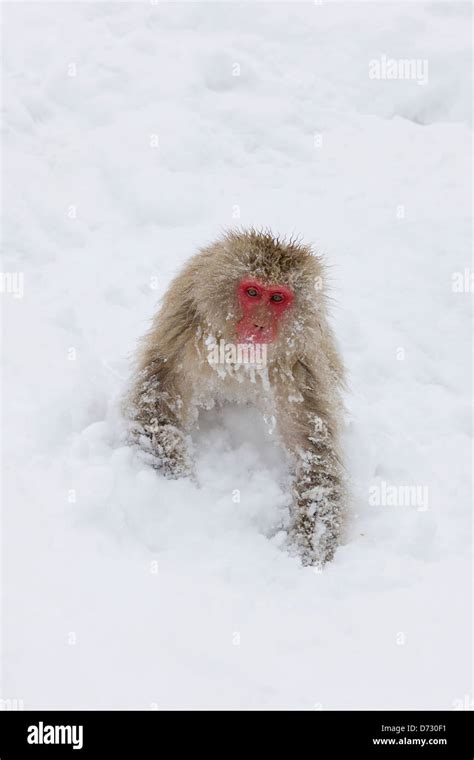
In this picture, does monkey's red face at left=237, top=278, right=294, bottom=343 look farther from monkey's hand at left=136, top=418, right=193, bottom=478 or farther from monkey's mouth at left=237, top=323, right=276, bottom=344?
monkey's hand at left=136, top=418, right=193, bottom=478

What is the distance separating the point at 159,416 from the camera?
4180mm

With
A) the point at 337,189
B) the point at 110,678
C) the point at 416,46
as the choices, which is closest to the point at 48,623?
the point at 110,678

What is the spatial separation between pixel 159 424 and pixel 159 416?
4 cm

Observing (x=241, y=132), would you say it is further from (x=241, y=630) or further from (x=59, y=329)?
(x=241, y=630)

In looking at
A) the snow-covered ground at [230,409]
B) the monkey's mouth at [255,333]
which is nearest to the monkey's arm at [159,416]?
the snow-covered ground at [230,409]

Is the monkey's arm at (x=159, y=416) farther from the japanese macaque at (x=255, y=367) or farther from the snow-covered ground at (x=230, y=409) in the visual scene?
the snow-covered ground at (x=230, y=409)

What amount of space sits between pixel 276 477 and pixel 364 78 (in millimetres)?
5675

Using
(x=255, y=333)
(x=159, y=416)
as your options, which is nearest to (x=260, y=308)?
(x=255, y=333)

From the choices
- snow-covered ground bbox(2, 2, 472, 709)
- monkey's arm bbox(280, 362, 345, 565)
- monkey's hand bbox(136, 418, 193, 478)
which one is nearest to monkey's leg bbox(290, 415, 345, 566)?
monkey's arm bbox(280, 362, 345, 565)

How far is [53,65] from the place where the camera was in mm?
7562

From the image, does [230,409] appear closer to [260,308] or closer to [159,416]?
[159,416]

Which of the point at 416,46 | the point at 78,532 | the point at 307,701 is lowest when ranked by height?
the point at 307,701

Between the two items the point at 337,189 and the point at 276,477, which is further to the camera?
the point at 337,189

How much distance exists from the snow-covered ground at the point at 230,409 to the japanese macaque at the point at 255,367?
0.18 metres
